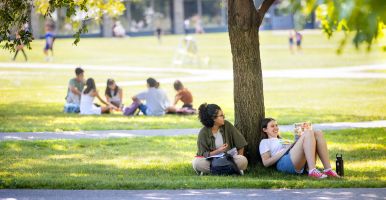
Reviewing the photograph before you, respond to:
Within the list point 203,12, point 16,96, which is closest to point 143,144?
point 16,96

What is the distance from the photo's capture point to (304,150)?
10242 millimetres

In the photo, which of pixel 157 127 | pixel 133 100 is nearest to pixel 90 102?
pixel 133 100

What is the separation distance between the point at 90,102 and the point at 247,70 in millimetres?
9566

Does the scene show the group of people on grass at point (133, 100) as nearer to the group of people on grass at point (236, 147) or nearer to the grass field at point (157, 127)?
the grass field at point (157, 127)

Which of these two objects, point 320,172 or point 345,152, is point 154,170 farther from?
point 345,152

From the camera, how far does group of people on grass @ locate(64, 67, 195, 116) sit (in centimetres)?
1994

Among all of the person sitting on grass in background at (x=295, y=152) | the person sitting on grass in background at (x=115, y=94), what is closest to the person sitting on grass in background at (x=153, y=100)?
the person sitting on grass in background at (x=115, y=94)

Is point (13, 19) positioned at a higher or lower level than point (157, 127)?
higher

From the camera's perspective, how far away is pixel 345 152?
13352 millimetres

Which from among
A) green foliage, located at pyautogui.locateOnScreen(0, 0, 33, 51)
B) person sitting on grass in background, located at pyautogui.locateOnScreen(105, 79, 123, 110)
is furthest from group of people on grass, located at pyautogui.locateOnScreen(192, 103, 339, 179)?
person sitting on grass in background, located at pyautogui.locateOnScreen(105, 79, 123, 110)

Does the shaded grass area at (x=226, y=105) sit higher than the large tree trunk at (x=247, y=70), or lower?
lower

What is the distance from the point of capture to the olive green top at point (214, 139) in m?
10.8

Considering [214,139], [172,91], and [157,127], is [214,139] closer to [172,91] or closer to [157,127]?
[157,127]

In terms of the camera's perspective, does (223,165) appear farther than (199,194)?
Yes
